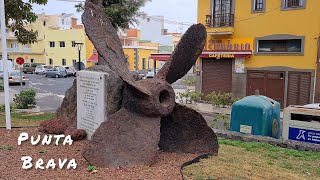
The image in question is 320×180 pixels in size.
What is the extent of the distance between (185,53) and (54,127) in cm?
345

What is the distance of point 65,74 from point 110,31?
135 ft

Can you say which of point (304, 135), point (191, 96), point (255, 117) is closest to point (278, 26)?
point (191, 96)

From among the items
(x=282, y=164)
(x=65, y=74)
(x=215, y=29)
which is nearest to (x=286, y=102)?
(x=215, y=29)

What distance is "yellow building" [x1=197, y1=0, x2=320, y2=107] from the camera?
17.4 meters

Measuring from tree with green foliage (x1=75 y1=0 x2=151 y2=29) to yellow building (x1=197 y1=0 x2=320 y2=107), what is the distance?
12.4 feet

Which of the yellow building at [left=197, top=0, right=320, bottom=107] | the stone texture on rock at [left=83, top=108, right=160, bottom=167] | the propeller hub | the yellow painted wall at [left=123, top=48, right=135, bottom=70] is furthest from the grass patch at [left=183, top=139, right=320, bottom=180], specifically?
the yellow painted wall at [left=123, top=48, right=135, bottom=70]

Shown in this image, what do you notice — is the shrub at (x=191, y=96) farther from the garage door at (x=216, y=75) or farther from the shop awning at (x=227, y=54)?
the shop awning at (x=227, y=54)

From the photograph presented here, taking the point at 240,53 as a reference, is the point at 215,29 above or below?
above

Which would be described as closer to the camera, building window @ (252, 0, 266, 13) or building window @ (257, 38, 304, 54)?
building window @ (257, 38, 304, 54)

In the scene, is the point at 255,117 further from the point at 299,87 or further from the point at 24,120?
the point at 299,87

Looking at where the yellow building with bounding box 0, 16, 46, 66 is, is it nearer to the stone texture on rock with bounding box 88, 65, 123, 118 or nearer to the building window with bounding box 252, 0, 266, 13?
the building window with bounding box 252, 0, 266, 13

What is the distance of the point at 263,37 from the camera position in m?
18.8

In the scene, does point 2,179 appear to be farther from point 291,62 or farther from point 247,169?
point 291,62

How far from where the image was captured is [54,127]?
7.69 m
